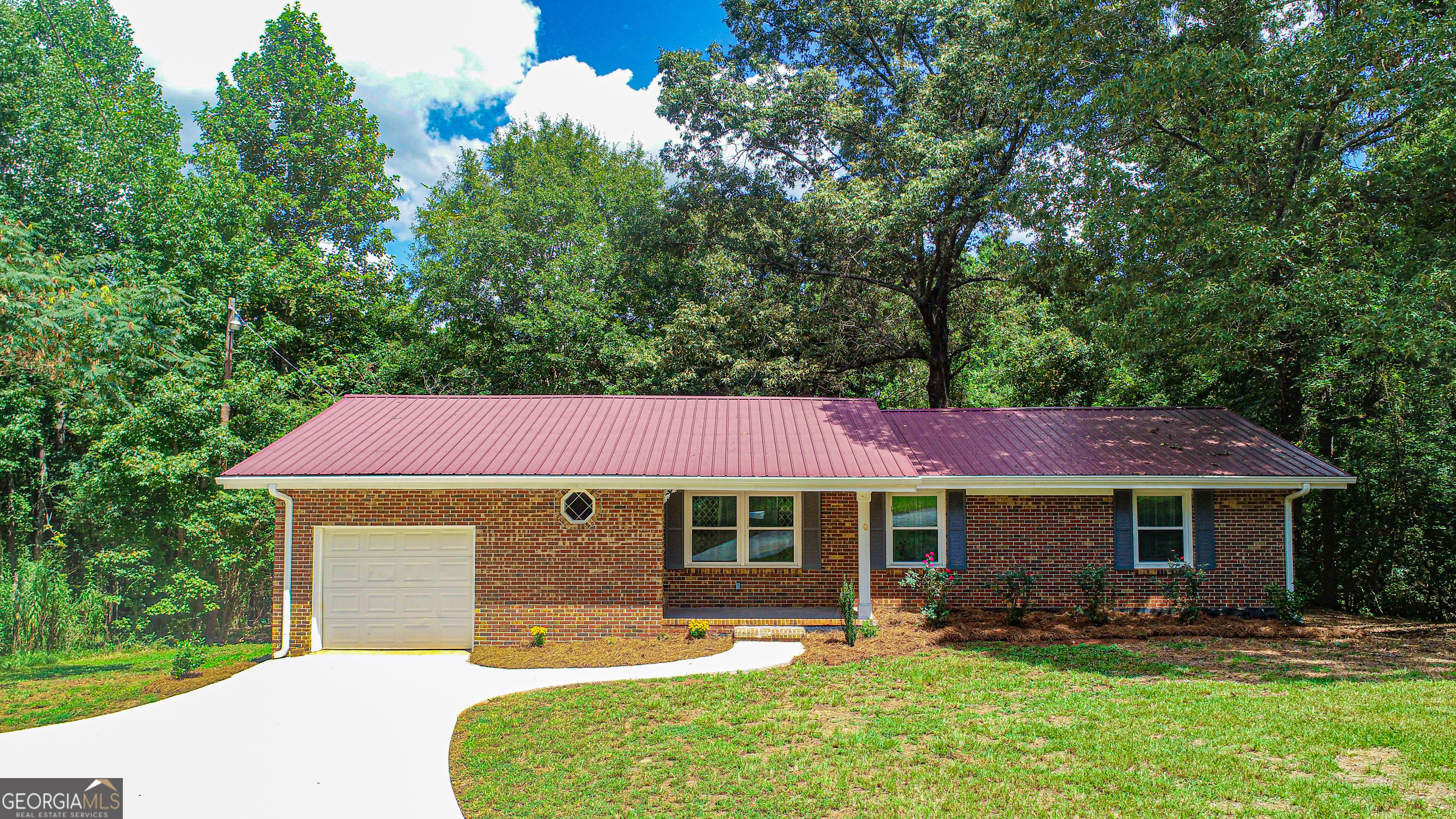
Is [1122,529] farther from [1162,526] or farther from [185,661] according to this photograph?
[185,661]

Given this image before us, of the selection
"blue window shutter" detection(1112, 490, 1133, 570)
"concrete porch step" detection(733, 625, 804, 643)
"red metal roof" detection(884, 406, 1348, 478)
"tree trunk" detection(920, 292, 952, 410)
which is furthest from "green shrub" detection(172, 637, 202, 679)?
"tree trunk" detection(920, 292, 952, 410)

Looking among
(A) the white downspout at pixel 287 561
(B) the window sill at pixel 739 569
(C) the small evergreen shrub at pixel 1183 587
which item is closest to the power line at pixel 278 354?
(A) the white downspout at pixel 287 561

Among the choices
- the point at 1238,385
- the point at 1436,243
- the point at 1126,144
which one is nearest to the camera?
the point at 1436,243

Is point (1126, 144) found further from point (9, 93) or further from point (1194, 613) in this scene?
point (9, 93)

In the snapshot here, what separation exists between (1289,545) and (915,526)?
6151mm

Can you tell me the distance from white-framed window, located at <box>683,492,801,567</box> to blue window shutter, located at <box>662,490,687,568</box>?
0.09 metres

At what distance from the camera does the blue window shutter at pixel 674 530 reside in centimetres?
1370

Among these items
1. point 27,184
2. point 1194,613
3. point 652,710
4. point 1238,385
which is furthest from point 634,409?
point 27,184

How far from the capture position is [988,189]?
18.7 m

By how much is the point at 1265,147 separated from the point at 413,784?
15236 mm

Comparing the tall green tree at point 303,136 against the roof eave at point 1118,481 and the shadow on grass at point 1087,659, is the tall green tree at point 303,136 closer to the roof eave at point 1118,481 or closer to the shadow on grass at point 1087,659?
the roof eave at point 1118,481

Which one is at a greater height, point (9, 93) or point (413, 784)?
point (9, 93)

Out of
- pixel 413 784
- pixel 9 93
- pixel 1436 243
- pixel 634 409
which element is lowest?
pixel 413 784

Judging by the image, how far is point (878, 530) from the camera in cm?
1336
